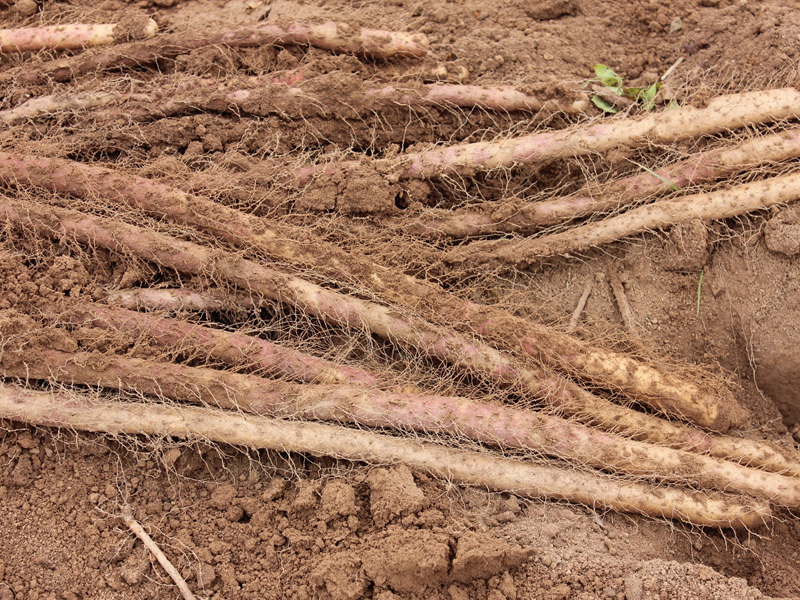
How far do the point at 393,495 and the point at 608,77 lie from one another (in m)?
1.84

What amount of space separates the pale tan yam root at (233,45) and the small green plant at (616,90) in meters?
0.73

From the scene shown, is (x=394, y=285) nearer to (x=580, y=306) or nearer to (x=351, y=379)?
(x=351, y=379)

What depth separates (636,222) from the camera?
2.29m

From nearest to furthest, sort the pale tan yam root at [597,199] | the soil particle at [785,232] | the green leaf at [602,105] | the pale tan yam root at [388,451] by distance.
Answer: the pale tan yam root at [388,451], the soil particle at [785,232], the pale tan yam root at [597,199], the green leaf at [602,105]

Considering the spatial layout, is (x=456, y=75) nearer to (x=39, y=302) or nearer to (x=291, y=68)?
(x=291, y=68)

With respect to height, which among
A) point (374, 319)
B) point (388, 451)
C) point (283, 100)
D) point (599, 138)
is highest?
point (283, 100)

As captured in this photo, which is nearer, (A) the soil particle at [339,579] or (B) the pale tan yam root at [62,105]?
(A) the soil particle at [339,579]

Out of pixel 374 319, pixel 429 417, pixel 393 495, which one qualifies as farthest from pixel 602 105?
pixel 393 495

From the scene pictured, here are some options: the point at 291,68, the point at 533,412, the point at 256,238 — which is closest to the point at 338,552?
the point at 533,412

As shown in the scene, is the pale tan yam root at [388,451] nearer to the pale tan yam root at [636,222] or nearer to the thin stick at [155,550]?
the thin stick at [155,550]

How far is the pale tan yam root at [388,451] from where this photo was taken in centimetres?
194

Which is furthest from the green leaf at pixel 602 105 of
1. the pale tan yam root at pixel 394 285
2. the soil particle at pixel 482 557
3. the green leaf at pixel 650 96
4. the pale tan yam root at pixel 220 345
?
the soil particle at pixel 482 557

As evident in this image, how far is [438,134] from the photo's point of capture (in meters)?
2.53

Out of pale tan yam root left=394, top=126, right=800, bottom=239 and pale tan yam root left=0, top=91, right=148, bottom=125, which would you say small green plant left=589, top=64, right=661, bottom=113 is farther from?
pale tan yam root left=0, top=91, right=148, bottom=125
